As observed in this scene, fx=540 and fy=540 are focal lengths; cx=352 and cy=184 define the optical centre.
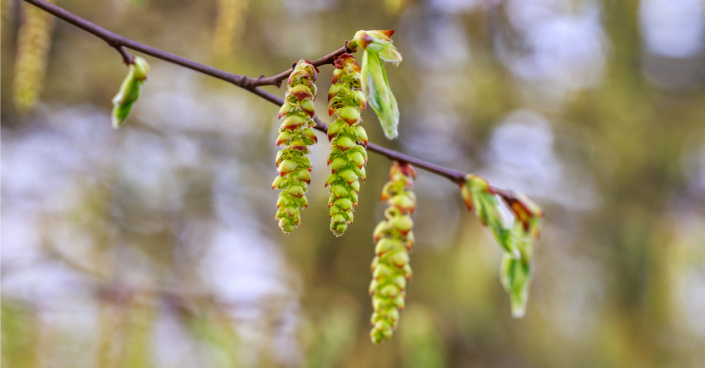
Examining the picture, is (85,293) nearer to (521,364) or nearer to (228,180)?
(228,180)

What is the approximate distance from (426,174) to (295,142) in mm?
2235

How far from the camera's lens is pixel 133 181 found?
2578 mm

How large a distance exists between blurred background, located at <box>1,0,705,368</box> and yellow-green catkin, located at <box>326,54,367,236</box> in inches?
65.0

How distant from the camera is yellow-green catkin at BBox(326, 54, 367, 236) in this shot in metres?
0.56

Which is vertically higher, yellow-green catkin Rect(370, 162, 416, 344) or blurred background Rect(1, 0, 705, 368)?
blurred background Rect(1, 0, 705, 368)

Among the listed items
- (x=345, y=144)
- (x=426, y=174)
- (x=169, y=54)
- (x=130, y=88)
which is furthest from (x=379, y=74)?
(x=426, y=174)

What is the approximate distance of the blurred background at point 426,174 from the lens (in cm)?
234

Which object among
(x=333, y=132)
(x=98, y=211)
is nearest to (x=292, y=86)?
(x=333, y=132)

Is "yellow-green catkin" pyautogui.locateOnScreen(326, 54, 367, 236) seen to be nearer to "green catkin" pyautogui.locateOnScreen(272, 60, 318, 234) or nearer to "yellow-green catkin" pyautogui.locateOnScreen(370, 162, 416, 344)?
"green catkin" pyautogui.locateOnScreen(272, 60, 318, 234)

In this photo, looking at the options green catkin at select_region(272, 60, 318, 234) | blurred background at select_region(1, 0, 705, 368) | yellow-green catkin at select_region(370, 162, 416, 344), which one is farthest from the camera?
blurred background at select_region(1, 0, 705, 368)

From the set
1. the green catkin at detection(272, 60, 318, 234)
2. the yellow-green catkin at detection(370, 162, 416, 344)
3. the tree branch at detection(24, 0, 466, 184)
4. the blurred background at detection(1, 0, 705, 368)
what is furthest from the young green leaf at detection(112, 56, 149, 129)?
the blurred background at detection(1, 0, 705, 368)

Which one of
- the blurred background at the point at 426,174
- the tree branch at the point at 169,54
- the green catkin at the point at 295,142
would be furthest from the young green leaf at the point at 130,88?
the blurred background at the point at 426,174

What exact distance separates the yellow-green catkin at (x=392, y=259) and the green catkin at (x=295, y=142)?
169mm

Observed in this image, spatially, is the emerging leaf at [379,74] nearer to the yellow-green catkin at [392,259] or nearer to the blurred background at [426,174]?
the yellow-green catkin at [392,259]
